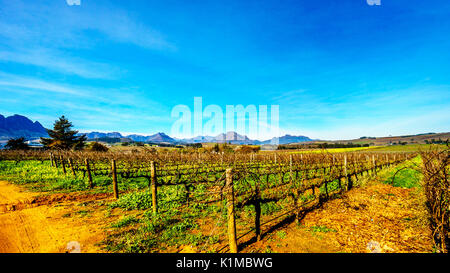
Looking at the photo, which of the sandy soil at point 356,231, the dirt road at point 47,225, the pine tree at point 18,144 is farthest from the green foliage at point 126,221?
the pine tree at point 18,144

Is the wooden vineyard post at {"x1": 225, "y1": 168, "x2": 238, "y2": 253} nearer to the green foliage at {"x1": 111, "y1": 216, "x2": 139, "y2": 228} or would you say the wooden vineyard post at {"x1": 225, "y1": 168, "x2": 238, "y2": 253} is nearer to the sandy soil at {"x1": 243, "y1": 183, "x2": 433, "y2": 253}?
the sandy soil at {"x1": 243, "y1": 183, "x2": 433, "y2": 253}

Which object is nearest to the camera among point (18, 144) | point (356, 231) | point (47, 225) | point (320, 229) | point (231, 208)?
point (231, 208)

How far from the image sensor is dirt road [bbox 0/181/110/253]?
15.2 feet

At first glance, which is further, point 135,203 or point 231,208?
point 135,203

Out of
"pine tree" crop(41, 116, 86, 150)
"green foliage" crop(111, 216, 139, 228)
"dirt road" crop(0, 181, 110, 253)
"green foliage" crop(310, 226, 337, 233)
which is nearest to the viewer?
"dirt road" crop(0, 181, 110, 253)

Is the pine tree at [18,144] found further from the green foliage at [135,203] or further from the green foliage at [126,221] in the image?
the green foliage at [126,221]

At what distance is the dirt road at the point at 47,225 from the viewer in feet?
15.2

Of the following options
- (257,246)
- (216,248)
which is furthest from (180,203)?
(257,246)

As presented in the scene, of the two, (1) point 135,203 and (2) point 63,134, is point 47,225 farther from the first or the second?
(2) point 63,134

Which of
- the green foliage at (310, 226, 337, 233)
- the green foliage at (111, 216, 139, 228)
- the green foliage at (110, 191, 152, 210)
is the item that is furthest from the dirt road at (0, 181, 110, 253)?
the green foliage at (310, 226, 337, 233)

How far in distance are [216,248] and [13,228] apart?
6.74 meters

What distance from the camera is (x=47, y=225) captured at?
19.4 feet

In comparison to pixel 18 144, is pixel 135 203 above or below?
below

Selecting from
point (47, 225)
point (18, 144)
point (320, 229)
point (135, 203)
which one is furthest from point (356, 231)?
point (18, 144)
